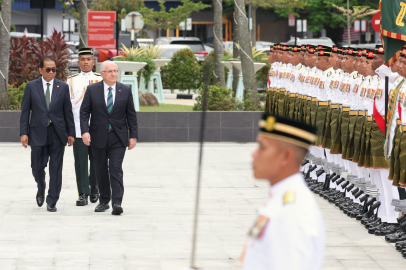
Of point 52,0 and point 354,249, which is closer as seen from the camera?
point 354,249

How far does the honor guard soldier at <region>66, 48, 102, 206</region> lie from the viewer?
9.33m

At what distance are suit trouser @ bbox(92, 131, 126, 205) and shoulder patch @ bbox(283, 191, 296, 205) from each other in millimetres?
6273

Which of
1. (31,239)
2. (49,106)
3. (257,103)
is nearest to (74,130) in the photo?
(49,106)

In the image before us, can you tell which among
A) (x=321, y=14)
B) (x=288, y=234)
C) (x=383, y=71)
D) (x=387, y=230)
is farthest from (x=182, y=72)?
(x=321, y=14)

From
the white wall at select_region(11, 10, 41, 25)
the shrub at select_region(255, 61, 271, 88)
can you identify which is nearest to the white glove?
the shrub at select_region(255, 61, 271, 88)

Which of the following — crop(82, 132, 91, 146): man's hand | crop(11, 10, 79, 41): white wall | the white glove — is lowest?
crop(82, 132, 91, 146): man's hand

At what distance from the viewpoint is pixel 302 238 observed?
2369 millimetres

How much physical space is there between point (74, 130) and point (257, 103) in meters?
9.05

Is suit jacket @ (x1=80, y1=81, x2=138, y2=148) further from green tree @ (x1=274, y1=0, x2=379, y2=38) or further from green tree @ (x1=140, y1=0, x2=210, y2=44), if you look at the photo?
green tree @ (x1=274, y1=0, x2=379, y2=38)

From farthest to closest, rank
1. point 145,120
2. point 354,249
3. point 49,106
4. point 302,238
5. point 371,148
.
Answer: point 145,120 → point 49,106 → point 371,148 → point 354,249 → point 302,238

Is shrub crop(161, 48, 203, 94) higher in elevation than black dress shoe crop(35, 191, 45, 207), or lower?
higher

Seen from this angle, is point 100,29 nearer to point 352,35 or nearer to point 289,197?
point 289,197

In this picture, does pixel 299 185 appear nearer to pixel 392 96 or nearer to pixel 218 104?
pixel 392 96

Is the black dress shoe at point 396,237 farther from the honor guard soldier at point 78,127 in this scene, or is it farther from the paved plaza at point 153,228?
the honor guard soldier at point 78,127
